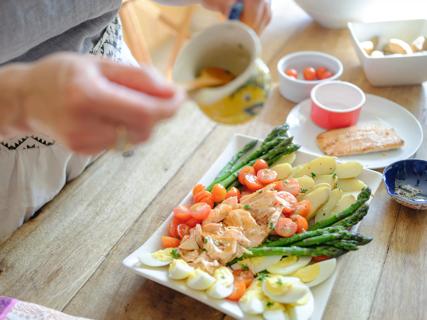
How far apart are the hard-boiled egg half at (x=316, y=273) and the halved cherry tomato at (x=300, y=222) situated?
103 mm

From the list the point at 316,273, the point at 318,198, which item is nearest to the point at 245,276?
the point at 316,273

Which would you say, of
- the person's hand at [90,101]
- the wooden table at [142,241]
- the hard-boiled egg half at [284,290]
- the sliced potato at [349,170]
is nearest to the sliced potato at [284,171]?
the sliced potato at [349,170]

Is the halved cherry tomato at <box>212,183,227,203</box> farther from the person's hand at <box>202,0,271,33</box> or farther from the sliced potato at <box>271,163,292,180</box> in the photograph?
the person's hand at <box>202,0,271,33</box>

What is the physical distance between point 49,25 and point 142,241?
0.52m

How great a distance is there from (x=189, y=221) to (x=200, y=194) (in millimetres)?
82

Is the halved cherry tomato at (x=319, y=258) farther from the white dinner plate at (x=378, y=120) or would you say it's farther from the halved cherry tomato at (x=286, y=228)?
the white dinner plate at (x=378, y=120)

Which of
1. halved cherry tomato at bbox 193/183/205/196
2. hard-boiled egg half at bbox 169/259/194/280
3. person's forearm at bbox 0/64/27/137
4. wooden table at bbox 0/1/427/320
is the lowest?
wooden table at bbox 0/1/427/320

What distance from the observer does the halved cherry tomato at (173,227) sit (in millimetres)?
1122

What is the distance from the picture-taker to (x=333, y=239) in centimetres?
105

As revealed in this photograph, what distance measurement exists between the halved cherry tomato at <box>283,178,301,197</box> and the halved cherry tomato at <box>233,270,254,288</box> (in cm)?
24

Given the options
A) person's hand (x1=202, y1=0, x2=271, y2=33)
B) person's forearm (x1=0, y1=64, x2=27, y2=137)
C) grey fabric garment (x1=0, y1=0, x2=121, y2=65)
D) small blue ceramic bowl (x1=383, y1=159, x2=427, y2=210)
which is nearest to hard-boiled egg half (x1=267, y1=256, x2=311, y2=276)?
small blue ceramic bowl (x1=383, y1=159, x2=427, y2=210)

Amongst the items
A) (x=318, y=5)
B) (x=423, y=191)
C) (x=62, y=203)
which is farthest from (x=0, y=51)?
(x=318, y=5)

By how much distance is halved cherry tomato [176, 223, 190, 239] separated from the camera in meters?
1.11

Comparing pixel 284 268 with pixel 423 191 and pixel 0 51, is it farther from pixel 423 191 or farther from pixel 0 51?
pixel 0 51
